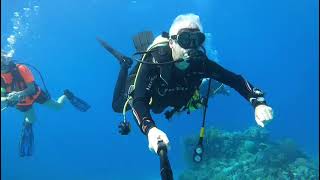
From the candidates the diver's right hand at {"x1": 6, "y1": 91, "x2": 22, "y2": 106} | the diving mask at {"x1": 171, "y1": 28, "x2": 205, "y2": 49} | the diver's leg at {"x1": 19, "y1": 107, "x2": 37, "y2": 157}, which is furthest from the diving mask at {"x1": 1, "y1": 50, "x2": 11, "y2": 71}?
the diving mask at {"x1": 171, "y1": 28, "x2": 205, "y2": 49}

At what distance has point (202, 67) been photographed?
5199 millimetres

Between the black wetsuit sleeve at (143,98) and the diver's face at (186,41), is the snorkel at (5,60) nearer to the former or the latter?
the black wetsuit sleeve at (143,98)

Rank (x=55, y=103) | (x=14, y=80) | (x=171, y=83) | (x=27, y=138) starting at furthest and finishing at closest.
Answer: (x=55, y=103)
(x=27, y=138)
(x=14, y=80)
(x=171, y=83)

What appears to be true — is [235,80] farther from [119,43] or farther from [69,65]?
[69,65]

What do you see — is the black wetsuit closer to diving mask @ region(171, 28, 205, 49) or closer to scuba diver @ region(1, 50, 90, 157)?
diving mask @ region(171, 28, 205, 49)

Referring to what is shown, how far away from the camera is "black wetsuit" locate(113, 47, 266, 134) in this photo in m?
4.69

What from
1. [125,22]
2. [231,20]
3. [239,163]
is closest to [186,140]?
[239,163]

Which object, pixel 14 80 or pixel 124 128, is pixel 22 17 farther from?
pixel 124 128

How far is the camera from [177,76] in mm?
5059

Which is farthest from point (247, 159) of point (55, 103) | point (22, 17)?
point (22, 17)

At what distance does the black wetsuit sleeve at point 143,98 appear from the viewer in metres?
4.18

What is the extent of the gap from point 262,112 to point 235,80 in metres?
0.99

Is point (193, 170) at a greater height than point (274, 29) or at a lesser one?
lesser

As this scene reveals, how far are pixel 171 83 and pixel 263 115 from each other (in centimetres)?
126
